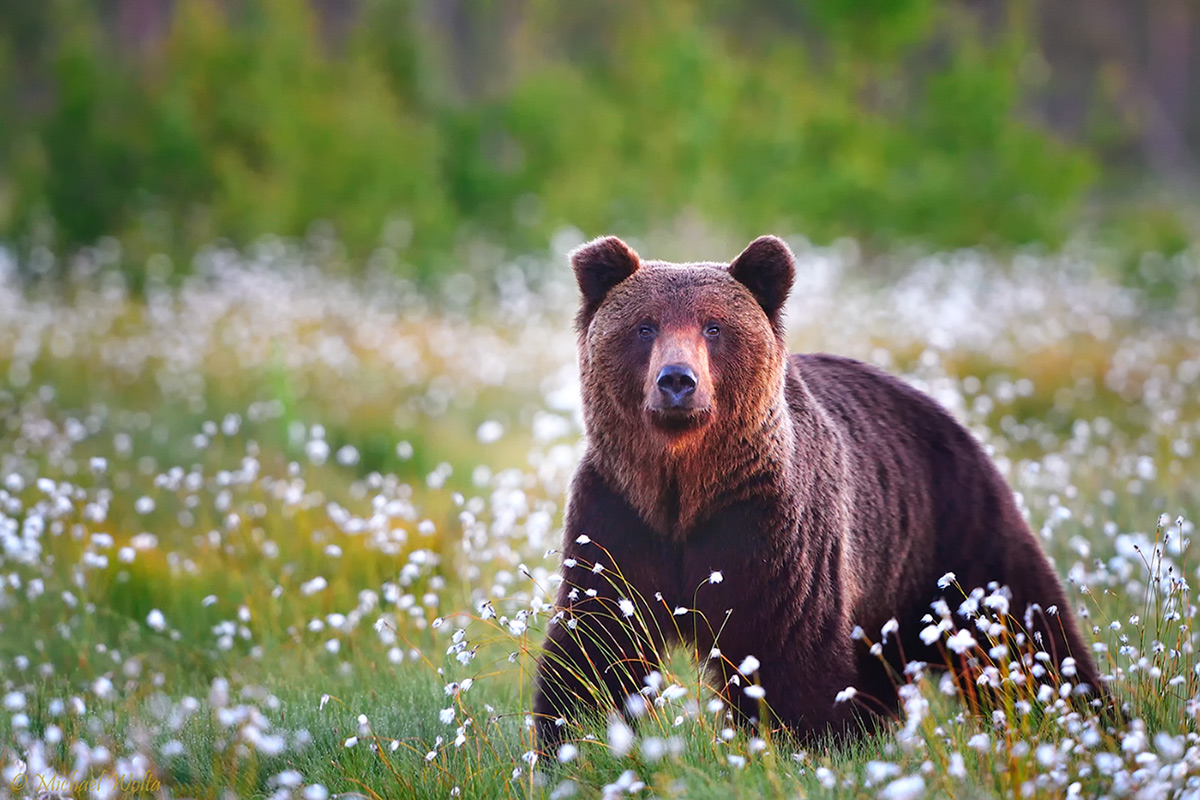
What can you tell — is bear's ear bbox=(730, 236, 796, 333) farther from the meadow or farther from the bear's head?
the meadow

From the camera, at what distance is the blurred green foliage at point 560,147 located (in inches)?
611

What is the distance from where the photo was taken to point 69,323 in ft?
37.1

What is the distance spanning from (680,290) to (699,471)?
62 cm

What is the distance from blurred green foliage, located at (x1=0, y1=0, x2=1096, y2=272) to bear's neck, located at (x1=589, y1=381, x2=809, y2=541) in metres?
12.3

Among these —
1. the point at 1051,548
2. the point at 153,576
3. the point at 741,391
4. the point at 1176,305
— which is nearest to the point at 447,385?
the point at 153,576

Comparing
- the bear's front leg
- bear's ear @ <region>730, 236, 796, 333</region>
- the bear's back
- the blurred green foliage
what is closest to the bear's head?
bear's ear @ <region>730, 236, 796, 333</region>

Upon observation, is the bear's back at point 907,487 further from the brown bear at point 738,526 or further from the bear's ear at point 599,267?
the bear's ear at point 599,267

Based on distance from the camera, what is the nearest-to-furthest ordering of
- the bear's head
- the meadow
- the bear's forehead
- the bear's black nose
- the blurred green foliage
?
1. the meadow
2. the bear's black nose
3. the bear's head
4. the bear's forehead
5. the blurred green foliage

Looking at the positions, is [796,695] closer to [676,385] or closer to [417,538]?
[676,385]

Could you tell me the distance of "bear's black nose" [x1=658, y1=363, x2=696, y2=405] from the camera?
→ 11.5 ft

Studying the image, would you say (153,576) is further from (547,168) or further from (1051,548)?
(547,168)

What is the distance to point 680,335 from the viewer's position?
373cm

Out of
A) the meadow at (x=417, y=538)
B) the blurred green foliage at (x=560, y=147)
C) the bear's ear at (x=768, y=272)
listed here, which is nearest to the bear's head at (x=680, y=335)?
the bear's ear at (x=768, y=272)

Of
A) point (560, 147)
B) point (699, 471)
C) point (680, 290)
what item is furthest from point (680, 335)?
point (560, 147)
